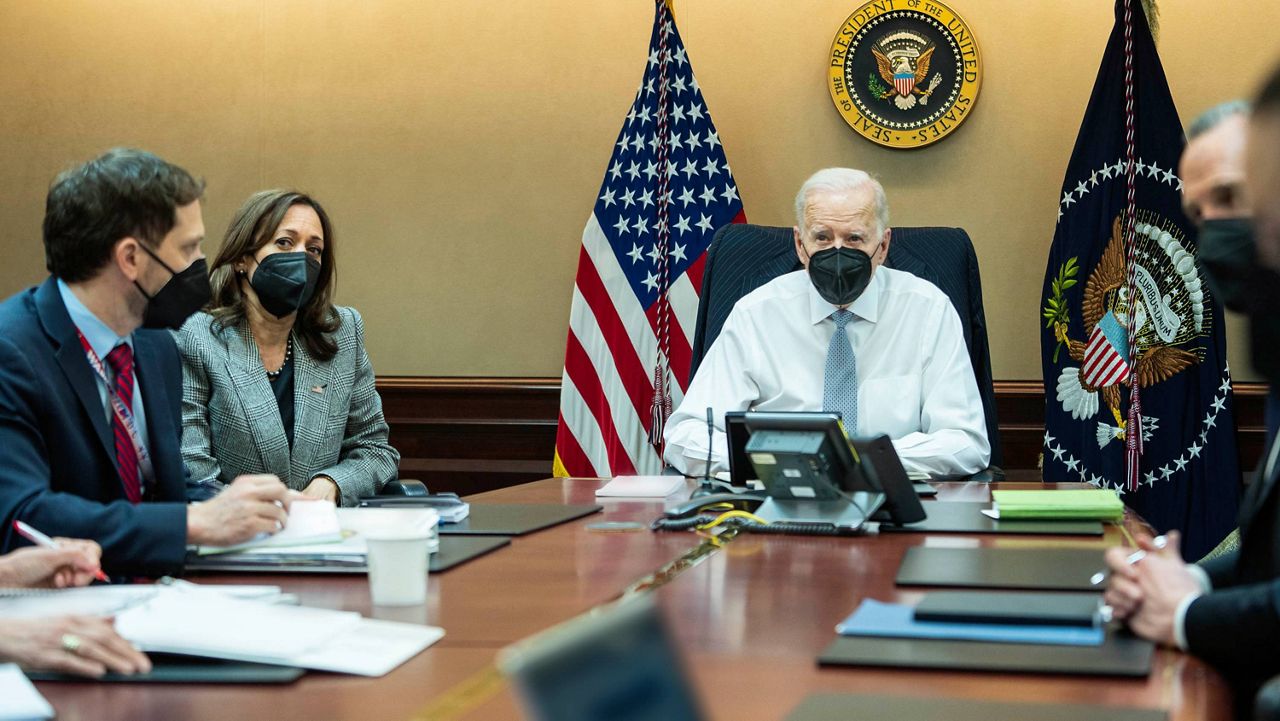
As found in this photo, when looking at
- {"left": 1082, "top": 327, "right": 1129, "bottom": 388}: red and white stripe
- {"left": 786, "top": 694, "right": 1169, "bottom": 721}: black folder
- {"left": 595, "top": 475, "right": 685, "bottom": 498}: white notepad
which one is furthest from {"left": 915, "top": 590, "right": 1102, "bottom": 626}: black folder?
{"left": 1082, "top": 327, "right": 1129, "bottom": 388}: red and white stripe

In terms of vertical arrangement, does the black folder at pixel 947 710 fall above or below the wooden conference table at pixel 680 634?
above

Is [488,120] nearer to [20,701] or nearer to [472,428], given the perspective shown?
[472,428]

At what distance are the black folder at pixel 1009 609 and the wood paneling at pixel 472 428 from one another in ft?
11.6

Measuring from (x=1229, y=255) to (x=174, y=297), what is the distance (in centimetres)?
192

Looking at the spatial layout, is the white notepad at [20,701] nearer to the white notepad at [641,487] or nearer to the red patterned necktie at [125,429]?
the red patterned necktie at [125,429]

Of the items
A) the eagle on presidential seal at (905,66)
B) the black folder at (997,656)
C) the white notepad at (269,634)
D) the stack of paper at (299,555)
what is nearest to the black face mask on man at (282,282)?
the stack of paper at (299,555)

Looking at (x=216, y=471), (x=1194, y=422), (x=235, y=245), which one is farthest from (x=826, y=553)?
(x=1194, y=422)

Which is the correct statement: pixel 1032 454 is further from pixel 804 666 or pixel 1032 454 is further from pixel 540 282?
pixel 804 666

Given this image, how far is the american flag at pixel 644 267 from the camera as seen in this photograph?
449 centimetres

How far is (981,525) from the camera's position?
7.01ft

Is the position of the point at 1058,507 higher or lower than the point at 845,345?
lower

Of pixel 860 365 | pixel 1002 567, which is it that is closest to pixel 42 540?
pixel 1002 567

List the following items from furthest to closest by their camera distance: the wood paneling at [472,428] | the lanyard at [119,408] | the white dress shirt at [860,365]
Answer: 1. the wood paneling at [472,428]
2. the white dress shirt at [860,365]
3. the lanyard at [119,408]

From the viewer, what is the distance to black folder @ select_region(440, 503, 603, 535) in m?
2.14
